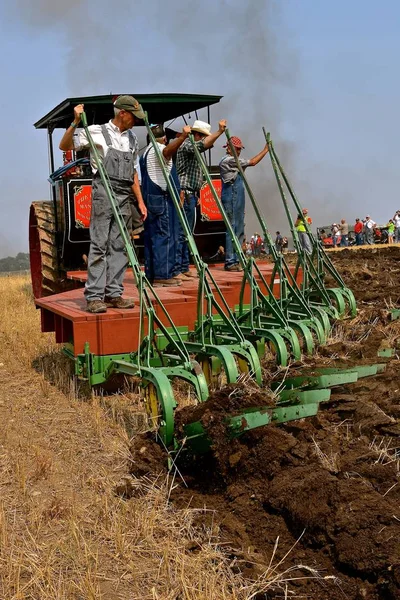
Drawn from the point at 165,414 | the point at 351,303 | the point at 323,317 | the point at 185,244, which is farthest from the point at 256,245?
the point at 165,414

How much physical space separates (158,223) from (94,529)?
3.76 meters

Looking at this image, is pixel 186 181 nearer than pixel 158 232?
No

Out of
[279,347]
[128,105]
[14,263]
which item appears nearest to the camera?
[279,347]

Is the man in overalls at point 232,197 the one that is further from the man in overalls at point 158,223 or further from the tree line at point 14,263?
the tree line at point 14,263

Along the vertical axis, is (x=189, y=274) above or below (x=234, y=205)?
below

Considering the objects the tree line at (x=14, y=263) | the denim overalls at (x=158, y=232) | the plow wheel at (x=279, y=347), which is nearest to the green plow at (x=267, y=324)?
the plow wheel at (x=279, y=347)

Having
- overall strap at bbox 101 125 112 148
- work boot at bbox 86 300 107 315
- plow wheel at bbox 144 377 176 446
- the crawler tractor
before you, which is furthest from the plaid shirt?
plow wheel at bbox 144 377 176 446

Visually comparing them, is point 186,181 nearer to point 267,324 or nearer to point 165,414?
point 267,324

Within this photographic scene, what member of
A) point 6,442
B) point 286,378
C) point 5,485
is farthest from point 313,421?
point 6,442

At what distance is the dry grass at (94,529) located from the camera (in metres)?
2.98

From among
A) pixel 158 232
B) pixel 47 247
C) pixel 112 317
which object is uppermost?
pixel 158 232

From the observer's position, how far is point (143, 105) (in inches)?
384

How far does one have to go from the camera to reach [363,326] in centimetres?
688

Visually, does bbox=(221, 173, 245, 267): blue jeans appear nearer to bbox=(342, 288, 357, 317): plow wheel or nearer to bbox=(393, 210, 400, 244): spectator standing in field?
bbox=(342, 288, 357, 317): plow wheel
